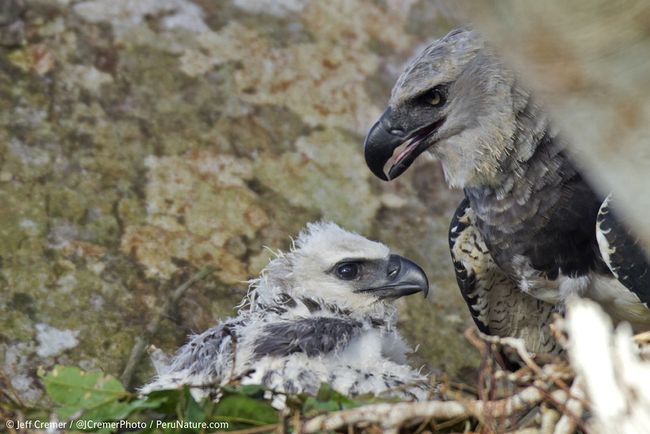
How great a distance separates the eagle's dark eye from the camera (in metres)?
4.35

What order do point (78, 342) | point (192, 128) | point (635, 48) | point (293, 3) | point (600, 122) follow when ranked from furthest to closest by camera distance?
point (293, 3)
point (192, 128)
point (78, 342)
point (600, 122)
point (635, 48)

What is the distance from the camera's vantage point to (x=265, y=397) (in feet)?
10.7

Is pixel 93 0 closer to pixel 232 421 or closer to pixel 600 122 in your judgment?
pixel 232 421

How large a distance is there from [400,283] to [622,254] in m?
0.93

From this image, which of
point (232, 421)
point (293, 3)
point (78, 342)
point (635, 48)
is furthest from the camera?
point (293, 3)

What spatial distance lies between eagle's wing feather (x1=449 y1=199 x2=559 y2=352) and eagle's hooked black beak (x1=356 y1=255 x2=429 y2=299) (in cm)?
38

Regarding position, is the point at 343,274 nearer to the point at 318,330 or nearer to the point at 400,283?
the point at 400,283

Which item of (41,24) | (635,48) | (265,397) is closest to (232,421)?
(265,397)

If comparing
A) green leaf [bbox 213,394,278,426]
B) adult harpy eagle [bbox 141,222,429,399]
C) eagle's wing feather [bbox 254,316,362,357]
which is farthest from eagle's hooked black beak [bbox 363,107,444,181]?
green leaf [bbox 213,394,278,426]

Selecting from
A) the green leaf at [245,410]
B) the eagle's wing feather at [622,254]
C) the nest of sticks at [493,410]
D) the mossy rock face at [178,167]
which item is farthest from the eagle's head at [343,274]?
the nest of sticks at [493,410]

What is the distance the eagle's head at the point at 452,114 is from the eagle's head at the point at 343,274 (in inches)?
14.2

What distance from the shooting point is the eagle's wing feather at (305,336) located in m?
3.59

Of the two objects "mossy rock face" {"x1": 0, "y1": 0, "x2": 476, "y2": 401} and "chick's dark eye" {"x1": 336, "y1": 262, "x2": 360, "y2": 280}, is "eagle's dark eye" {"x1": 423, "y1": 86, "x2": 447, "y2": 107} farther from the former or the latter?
"mossy rock face" {"x1": 0, "y1": 0, "x2": 476, "y2": 401}

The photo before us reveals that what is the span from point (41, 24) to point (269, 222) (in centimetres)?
163
